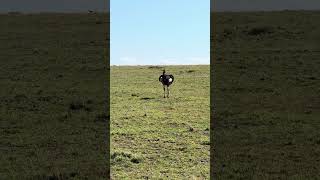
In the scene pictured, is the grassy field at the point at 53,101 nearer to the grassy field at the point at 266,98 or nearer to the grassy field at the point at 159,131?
the grassy field at the point at 159,131

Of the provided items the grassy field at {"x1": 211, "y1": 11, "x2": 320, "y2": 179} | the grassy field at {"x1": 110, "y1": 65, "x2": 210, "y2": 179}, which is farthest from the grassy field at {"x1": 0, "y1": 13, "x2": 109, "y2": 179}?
the grassy field at {"x1": 211, "y1": 11, "x2": 320, "y2": 179}

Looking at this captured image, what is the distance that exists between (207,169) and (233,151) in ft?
6.65

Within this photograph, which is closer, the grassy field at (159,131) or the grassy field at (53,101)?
the grassy field at (159,131)

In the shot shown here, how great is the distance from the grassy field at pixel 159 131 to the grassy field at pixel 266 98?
22.1 inches

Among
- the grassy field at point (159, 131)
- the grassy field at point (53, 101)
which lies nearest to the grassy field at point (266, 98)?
the grassy field at point (159, 131)

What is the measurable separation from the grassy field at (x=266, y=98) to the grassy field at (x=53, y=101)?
3920 millimetres

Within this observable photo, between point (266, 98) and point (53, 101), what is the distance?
9.66 metres

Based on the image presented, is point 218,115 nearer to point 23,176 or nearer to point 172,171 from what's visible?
point 172,171

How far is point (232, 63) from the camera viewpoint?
113ft

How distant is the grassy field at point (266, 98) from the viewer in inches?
529

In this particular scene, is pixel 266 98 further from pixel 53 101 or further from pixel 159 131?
pixel 53 101

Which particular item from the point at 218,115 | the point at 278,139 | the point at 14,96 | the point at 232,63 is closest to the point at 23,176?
the point at 278,139

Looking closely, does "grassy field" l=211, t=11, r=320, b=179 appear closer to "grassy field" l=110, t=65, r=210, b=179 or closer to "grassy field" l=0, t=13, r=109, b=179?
"grassy field" l=110, t=65, r=210, b=179

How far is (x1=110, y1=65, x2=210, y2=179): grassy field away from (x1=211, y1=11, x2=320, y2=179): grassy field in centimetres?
56
